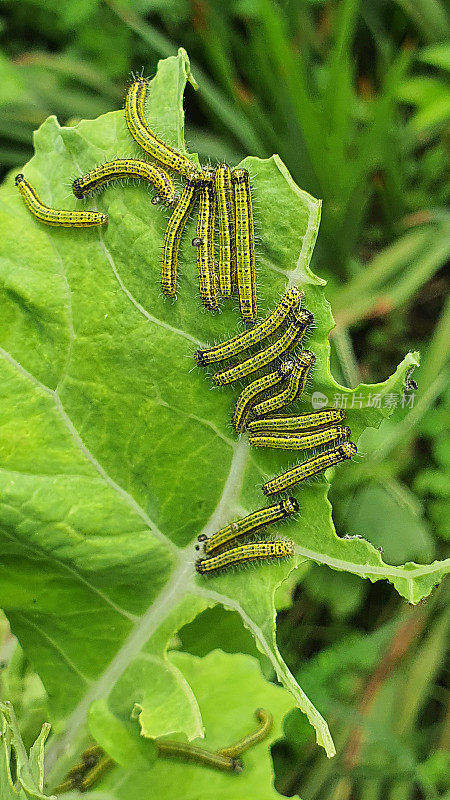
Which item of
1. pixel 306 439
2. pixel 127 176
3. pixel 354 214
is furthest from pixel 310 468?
pixel 354 214

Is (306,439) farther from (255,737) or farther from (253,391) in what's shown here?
(255,737)

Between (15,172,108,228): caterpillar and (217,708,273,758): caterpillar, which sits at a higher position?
(15,172,108,228): caterpillar

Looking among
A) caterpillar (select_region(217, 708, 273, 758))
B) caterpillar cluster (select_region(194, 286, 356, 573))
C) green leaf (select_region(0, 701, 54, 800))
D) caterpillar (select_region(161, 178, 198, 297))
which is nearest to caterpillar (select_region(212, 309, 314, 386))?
caterpillar cluster (select_region(194, 286, 356, 573))

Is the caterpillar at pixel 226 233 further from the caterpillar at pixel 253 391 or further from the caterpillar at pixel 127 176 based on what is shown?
the caterpillar at pixel 253 391

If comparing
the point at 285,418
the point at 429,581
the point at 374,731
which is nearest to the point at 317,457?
the point at 285,418

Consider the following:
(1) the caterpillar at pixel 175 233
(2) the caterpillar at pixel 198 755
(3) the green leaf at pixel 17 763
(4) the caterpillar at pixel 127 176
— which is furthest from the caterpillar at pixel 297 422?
(2) the caterpillar at pixel 198 755

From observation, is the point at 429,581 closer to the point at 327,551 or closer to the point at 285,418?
the point at 327,551

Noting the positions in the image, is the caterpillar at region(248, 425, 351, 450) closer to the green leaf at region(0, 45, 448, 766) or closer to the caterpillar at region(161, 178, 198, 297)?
the green leaf at region(0, 45, 448, 766)
